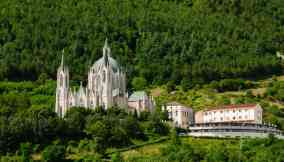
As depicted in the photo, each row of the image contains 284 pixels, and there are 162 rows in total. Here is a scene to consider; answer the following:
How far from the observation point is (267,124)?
84375 mm

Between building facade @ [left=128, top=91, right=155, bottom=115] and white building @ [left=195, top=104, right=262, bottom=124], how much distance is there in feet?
22.9

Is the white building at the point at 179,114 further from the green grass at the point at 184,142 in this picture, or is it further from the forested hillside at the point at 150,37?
the forested hillside at the point at 150,37

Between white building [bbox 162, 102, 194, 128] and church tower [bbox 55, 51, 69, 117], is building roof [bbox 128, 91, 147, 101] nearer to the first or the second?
white building [bbox 162, 102, 194, 128]

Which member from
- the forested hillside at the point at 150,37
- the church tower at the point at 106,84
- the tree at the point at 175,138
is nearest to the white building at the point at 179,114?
the tree at the point at 175,138

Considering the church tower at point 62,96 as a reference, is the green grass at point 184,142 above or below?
below

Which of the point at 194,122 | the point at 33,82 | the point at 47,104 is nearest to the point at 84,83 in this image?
the point at 33,82

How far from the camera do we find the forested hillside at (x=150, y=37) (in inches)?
4722

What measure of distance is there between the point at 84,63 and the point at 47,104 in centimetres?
2827

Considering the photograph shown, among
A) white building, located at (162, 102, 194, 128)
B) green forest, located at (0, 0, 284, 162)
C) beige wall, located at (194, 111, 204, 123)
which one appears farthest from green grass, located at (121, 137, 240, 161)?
beige wall, located at (194, 111, 204, 123)

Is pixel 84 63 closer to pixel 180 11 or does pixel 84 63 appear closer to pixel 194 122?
pixel 194 122

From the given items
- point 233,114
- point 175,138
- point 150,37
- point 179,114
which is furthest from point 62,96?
point 150,37

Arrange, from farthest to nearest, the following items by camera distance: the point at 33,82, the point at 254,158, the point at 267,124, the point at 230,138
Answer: the point at 33,82, the point at 267,124, the point at 230,138, the point at 254,158

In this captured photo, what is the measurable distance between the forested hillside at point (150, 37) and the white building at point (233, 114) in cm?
2453

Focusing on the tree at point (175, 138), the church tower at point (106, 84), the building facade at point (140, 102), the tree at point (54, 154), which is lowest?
the tree at point (54, 154)
